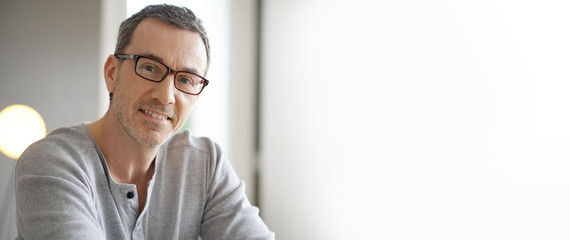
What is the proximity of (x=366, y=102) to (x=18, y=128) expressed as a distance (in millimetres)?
1299

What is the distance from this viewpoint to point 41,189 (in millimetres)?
903

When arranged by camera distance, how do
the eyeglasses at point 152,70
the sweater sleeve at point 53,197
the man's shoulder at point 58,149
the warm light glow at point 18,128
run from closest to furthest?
the sweater sleeve at point 53,197 → the man's shoulder at point 58,149 → the eyeglasses at point 152,70 → the warm light glow at point 18,128

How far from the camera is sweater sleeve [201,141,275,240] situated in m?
1.21

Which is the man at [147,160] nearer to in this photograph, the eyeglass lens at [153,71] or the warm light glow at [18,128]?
the eyeglass lens at [153,71]

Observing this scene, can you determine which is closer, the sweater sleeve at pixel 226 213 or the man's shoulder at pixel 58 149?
the man's shoulder at pixel 58 149

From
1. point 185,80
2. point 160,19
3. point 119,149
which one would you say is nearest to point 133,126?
point 119,149

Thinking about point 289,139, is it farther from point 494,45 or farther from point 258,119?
point 494,45

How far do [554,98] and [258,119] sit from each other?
1567 mm

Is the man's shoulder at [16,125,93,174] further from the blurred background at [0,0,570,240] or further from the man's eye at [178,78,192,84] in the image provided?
the blurred background at [0,0,570,240]

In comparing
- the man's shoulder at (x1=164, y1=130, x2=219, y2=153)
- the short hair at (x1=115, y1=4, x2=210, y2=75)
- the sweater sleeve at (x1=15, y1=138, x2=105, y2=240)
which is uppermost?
the short hair at (x1=115, y1=4, x2=210, y2=75)

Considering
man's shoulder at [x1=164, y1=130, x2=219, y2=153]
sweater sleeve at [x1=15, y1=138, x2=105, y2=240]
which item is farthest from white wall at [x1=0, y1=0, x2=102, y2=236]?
sweater sleeve at [x1=15, y1=138, x2=105, y2=240]

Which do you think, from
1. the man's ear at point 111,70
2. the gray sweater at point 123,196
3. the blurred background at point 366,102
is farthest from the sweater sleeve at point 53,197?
the blurred background at point 366,102

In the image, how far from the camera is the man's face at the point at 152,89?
113 centimetres

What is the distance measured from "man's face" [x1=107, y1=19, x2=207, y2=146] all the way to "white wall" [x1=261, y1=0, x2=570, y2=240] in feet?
2.18
